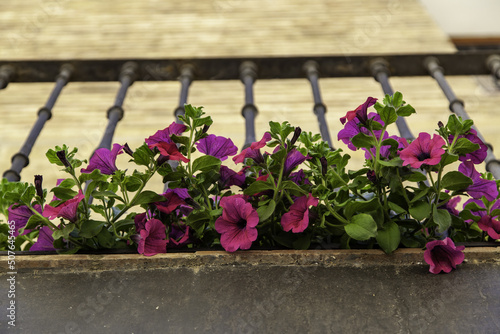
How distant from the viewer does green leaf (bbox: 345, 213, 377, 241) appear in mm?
904

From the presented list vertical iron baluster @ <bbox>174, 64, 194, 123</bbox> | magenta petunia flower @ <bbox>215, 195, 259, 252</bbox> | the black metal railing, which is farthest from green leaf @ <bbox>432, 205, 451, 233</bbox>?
vertical iron baluster @ <bbox>174, 64, 194, 123</bbox>

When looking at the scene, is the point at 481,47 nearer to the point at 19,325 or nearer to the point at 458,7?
the point at 458,7

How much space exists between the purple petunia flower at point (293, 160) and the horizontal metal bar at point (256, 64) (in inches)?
32.8

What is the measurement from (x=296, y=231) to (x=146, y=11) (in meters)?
4.58

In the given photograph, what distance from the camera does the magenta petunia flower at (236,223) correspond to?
0.94 meters

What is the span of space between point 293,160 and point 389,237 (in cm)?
23

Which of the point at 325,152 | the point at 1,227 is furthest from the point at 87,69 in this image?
the point at 325,152

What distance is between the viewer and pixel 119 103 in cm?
164

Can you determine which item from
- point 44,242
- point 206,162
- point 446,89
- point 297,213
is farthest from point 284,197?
point 446,89

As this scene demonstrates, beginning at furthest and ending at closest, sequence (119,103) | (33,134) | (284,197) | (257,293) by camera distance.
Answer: (119,103), (33,134), (284,197), (257,293)

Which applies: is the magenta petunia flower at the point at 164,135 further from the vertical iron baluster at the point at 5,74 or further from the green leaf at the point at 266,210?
the vertical iron baluster at the point at 5,74

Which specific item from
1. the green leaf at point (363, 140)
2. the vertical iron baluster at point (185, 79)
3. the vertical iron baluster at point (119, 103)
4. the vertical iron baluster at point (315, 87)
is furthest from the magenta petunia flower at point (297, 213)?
the vertical iron baluster at point (185, 79)

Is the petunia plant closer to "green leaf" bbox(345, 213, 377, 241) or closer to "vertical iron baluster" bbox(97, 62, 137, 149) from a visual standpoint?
"green leaf" bbox(345, 213, 377, 241)

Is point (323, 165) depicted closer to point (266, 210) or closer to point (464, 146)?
point (266, 210)
